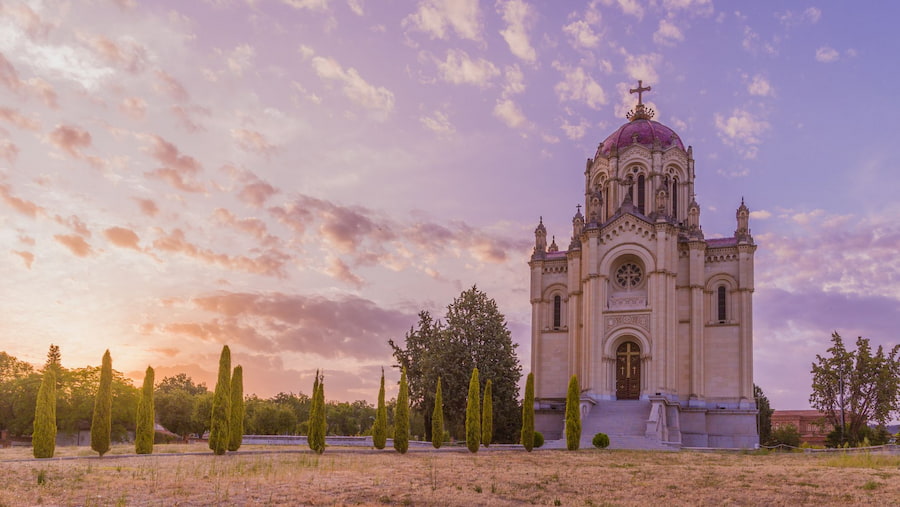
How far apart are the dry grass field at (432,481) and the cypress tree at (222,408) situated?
758mm

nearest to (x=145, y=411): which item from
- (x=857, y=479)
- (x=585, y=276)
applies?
(x=857, y=479)

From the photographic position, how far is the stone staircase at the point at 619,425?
38.3 meters

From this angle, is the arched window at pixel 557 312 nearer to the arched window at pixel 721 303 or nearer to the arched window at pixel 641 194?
the arched window at pixel 641 194

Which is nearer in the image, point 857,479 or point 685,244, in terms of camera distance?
point 857,479

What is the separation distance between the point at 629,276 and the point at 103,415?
1215 inches

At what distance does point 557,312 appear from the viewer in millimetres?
51281

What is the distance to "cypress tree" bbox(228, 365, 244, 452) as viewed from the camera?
2975 cm

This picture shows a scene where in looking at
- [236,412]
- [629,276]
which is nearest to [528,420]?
[236,412]

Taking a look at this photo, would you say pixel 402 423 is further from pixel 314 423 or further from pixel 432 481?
pixel 432 481

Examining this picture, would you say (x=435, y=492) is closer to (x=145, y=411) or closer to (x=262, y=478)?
(x=262, y=478)

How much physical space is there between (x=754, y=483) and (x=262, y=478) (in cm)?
1291

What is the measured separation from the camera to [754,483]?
21297 mm

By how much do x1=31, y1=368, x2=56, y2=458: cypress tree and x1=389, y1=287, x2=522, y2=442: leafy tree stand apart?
785 inches

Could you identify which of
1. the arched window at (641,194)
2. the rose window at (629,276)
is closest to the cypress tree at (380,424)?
the rose window at (629,276)
